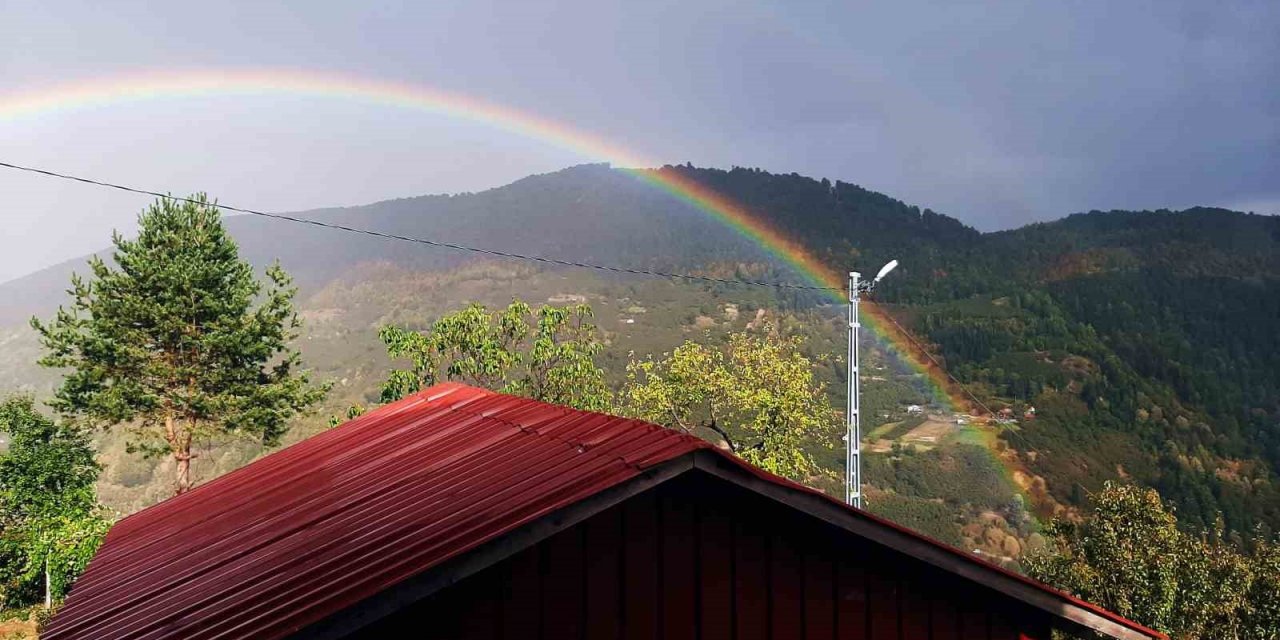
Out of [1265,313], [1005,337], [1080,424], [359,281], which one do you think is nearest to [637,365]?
[1080,424]

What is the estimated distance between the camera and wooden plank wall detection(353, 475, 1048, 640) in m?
3.60

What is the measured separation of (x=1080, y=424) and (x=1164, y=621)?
46.0m

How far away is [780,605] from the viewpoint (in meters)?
3.98

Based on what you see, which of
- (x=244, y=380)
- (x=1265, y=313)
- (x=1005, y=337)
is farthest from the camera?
(x=1265, y=313)

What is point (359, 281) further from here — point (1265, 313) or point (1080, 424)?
point (1265, 313)

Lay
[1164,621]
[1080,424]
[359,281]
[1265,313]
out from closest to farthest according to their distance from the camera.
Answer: [1164,621], [1080,424], [1265,313], [359,281]

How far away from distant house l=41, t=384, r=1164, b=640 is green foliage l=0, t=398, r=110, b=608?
1420 centimetres

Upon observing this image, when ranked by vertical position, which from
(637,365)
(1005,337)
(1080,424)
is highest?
(637,365)

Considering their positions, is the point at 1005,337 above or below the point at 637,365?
below

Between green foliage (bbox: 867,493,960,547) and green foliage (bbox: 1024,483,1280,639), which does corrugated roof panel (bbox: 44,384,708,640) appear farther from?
green foliage (bbox: 867,493,960,547)

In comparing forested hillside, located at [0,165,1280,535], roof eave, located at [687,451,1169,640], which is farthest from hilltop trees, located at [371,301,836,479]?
forested hillside, located at [0,165,1280,535]

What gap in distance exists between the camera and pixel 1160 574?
534 inches

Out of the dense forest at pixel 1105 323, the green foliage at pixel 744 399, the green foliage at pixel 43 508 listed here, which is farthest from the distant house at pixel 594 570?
the dense forest at pixel 1105 323

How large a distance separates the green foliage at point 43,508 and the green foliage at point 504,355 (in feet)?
21.3
